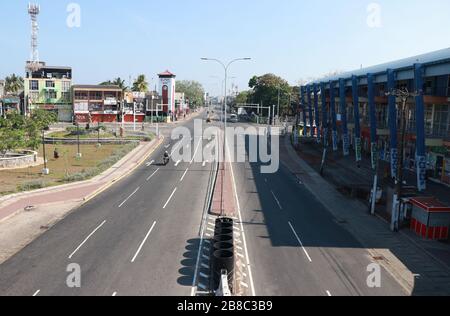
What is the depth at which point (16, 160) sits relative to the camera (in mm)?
46781

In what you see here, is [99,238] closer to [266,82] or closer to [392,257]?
[392,257]

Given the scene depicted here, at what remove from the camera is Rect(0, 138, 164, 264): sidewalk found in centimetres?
2458

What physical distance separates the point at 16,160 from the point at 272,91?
9846 centimetres

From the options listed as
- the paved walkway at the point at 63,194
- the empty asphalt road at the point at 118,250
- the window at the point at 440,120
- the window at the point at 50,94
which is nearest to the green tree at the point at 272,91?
Result: the window at the point at 50,94

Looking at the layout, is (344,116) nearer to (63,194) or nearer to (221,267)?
(63,194)

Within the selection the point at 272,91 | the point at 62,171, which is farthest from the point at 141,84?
the point at 62,171

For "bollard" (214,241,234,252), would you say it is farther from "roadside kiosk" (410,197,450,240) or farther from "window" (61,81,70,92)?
"window" (61,81,70,92)

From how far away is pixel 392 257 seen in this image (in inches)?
894

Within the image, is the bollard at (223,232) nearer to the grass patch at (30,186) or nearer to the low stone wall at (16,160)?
the grass patch at (30,186)

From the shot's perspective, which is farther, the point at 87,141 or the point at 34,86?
the point at 34,86

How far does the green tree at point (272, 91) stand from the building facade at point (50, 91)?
A: 58666 mm

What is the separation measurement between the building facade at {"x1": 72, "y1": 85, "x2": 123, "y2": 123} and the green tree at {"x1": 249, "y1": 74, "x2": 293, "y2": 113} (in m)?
46.9

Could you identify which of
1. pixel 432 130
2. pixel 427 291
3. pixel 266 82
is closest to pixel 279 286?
pixel 427 291

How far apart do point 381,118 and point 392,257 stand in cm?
3741
